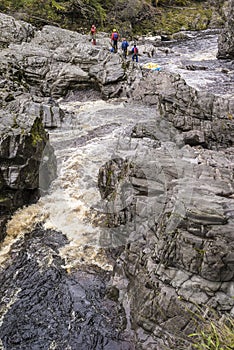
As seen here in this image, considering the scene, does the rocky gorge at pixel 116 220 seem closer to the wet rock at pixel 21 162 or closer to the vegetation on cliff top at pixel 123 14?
the wet rock at pixel 21 162

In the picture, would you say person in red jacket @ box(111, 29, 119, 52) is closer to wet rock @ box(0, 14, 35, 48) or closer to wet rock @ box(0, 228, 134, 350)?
wet rock @ box(0, 14, 35, 48)

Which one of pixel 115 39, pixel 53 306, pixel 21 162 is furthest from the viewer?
pixel 115 39

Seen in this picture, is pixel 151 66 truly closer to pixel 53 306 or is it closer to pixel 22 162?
pixel 22 162

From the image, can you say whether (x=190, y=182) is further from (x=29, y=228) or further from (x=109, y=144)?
(x=109, y=144)

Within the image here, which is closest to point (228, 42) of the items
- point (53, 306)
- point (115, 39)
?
point (115, 39)

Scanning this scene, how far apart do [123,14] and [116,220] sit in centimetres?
3432

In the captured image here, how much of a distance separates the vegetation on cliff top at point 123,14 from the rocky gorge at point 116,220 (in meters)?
18.7

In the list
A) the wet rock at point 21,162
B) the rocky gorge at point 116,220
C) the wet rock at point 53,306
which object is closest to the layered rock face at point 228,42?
the rocky gorge at point 116,220

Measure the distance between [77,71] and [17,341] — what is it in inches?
654

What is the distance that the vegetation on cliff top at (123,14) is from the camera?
33.3 m

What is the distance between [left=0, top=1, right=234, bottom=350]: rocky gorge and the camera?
626 cm

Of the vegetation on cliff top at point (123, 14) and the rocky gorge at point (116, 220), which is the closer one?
the rocky gorge at point (116, 220)

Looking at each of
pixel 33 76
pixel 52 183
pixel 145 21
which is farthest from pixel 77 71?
pixel 145 21

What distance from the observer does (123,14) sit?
1501 inches
